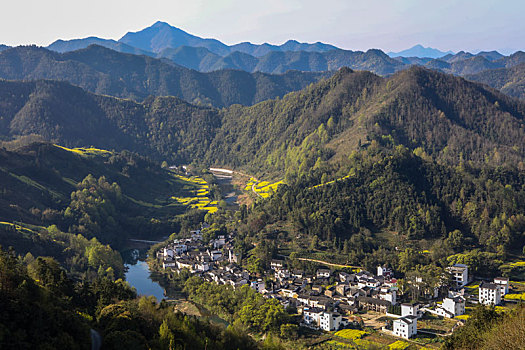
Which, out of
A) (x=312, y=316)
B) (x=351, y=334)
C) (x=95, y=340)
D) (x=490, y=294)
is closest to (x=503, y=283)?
(x=490, y=294)

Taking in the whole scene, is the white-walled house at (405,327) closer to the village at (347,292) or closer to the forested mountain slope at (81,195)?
the village at (347,292)

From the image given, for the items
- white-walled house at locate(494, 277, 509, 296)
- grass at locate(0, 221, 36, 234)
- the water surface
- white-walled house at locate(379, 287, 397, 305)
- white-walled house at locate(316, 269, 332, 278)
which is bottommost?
the water surface

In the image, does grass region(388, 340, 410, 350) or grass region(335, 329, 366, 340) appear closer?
grass region(388, 340, 410, 350)

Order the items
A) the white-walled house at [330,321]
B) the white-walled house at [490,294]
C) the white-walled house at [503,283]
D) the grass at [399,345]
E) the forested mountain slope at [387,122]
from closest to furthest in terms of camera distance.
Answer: the grass at [399,345] → the white-walled house at [330,321] → the white-walled house at [490,294] → the white-walled house at [503,283] → the forested mountain slope at [387,122]

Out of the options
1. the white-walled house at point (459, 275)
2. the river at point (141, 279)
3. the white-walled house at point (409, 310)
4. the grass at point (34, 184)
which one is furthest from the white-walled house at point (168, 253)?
the white-walled house at point (459, 275)

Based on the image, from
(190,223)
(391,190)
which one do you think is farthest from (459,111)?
(190,223)

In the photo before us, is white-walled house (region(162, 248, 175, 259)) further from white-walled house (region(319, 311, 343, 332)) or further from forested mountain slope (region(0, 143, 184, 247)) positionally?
white-walled house (region(319, 311, 343, 332))

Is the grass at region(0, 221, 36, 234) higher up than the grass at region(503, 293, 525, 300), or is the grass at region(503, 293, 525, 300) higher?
the grass at region(0, 221, 36, 234)

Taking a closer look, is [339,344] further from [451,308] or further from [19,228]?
[19,228]

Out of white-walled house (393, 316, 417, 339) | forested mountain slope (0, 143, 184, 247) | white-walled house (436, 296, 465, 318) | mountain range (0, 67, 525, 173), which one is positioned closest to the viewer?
white-walled house (393, 316, 417, 339)

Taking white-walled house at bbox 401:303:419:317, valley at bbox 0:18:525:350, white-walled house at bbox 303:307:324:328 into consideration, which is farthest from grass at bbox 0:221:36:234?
white-walled house at bbox 401:303:419:317
